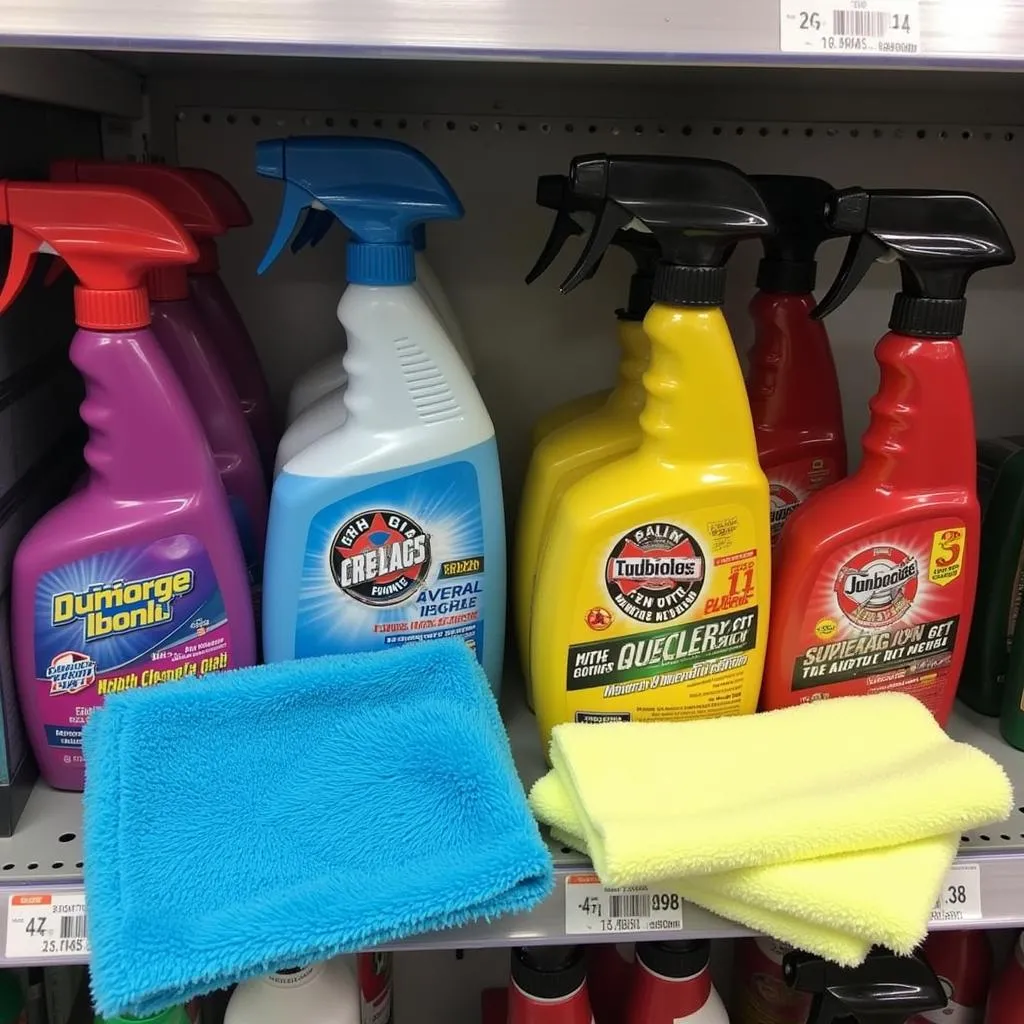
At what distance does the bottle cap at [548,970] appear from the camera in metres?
0.73

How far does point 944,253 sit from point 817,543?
200 millimetres

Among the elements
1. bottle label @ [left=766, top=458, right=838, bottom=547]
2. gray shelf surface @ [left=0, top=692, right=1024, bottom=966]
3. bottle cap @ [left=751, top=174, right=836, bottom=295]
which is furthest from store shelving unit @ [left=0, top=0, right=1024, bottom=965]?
bottle label @ [left=766, top=458, right=838, bottom=547]

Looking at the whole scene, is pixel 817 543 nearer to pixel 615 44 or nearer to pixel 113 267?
pixel 615 44

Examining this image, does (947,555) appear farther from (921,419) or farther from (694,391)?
(694,391)

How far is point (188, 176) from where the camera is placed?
2.33 feet

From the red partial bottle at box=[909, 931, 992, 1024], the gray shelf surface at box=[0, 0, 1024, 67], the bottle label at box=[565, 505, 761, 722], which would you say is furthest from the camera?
the red partial bottle at box=[909, 931, 992, 1024]

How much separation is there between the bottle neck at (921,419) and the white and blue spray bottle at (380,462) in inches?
10.3

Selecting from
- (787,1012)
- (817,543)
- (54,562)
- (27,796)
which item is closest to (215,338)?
(54,562)

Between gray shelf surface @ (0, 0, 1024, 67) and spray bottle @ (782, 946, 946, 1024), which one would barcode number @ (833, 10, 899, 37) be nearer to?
gray shelf surface @ (0, 0, 1024, 67)

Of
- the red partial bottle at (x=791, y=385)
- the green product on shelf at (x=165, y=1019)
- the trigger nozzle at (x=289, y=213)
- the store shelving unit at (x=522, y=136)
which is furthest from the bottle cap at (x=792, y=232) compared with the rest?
the green product on shelf at (x=165, y=1019)

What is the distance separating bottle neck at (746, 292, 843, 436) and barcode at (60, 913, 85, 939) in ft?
1.89

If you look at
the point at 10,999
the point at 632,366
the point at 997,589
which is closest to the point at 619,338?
the point at 632,366

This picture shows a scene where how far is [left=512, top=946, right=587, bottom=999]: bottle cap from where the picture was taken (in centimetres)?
73

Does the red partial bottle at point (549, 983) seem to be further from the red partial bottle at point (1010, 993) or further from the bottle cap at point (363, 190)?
the bottle cap at point (363, 190)
